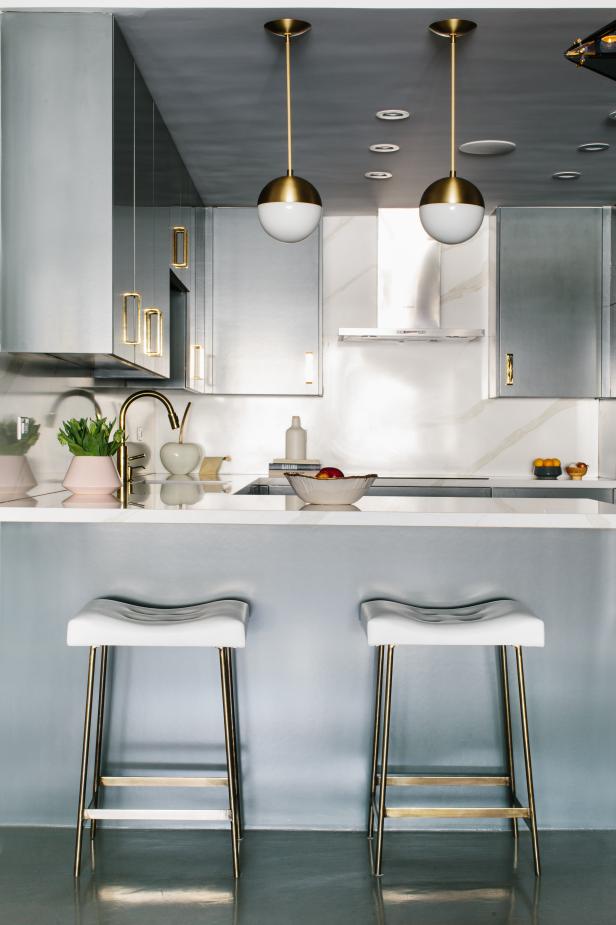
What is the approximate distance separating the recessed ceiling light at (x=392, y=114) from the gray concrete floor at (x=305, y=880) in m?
2.62

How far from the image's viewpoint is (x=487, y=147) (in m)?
3.99

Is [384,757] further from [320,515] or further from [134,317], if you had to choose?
[134,317]

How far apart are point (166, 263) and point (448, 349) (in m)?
2.21

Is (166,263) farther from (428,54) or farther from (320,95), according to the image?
(428,54)

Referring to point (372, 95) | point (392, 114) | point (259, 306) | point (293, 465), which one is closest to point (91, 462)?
point (372, 95)

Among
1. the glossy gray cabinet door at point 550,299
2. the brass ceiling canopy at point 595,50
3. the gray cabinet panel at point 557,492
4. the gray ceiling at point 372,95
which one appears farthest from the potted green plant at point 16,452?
the glossy gray cabinet door at point 550,299

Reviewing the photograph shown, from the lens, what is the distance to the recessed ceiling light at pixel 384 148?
400 centimetres

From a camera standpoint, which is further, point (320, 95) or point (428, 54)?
point (320, 95)

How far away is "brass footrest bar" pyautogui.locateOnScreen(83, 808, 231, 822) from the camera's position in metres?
2.45

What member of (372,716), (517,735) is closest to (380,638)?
(372,716)

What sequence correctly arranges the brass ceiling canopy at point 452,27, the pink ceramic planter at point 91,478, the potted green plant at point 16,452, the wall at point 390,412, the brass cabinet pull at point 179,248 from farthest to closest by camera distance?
1. the wall at point 390,412
2. the brass cabinet pull at point 179,248
3. the potted green plant at point 16,452
4. the pink ceramic planter at point 91,478
5. the brass ceiling canopy at point 452,27

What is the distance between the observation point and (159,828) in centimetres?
284

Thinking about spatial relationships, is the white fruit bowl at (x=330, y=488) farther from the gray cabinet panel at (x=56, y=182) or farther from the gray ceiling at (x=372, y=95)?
the gray ceiling at (x=372, y=95)

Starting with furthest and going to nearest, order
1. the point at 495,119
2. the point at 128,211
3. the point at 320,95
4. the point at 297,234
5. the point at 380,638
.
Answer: the point at 495,119 < the point at 320,95 < the point at 128,211 < the point at 297,234 < the point at 380,638
